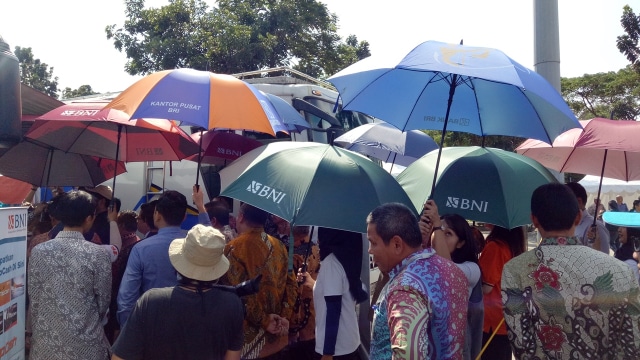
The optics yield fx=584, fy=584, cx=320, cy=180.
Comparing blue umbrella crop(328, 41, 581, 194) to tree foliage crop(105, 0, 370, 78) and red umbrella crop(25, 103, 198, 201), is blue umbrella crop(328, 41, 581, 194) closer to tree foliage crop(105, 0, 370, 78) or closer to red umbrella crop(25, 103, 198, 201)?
red umbrella crop(25, 103, 198, 201)

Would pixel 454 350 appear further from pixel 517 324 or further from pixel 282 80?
pixel 282 80

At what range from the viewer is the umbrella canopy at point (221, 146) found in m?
6.55

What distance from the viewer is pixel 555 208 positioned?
287cm

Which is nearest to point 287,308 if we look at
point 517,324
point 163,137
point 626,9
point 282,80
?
point 517,324

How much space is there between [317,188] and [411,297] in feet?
5.40

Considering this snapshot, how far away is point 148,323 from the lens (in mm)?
2910

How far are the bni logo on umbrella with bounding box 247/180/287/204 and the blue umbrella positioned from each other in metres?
1.02

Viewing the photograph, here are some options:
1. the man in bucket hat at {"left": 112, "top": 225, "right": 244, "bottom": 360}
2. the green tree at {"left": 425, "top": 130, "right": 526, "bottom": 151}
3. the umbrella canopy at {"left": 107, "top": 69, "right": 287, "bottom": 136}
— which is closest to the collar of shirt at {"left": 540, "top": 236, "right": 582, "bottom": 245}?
the man in bucket hat at {"left": 112, "top": 225, "right": 244, "bottom": 360}

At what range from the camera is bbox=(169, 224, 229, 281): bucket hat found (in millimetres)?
3055

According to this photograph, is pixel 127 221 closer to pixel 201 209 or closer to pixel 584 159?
pixel 201 209

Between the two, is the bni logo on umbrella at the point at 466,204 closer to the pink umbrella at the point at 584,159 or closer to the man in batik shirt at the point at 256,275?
the man in batik shirt at the point at 256,275

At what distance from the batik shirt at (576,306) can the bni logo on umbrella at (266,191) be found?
1.66 metres

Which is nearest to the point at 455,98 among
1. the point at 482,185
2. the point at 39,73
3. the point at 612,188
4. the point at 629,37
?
the point at 482,185

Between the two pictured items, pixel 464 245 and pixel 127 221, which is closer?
pixel 464 245
